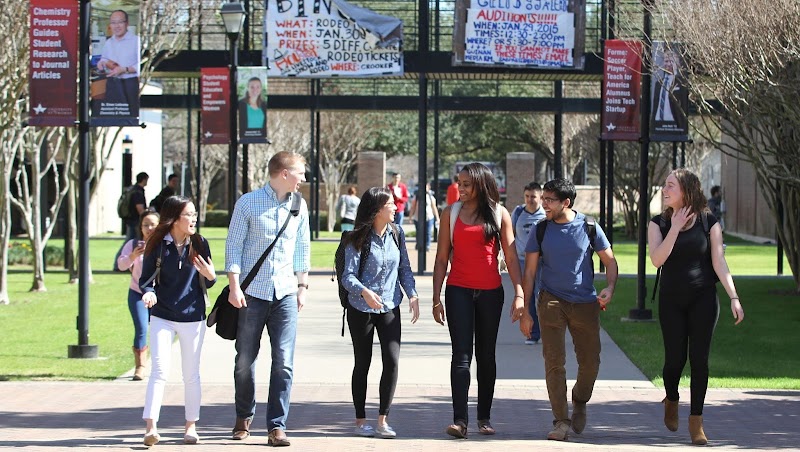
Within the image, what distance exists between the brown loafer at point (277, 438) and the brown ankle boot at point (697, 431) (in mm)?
2598

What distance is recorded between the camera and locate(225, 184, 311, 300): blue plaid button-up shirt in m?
8.08

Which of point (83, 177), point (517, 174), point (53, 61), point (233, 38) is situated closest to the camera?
point (83, 177)

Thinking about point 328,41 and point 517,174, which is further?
point 517,174

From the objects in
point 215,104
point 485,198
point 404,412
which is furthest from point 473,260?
point 215,104

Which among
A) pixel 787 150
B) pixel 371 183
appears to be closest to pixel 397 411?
pixel 787 150

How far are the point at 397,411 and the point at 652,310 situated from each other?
8.07m

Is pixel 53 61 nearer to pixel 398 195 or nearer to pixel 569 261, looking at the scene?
pixel 569 261

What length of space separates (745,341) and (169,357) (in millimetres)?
7783

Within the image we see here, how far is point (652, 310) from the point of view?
16938mm

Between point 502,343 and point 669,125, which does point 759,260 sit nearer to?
point 669,125

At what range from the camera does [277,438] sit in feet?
26.3

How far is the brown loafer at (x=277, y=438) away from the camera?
8.02 meters

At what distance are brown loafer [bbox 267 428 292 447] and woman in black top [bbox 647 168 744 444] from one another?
2575 mm

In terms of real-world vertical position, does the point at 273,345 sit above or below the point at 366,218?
below
